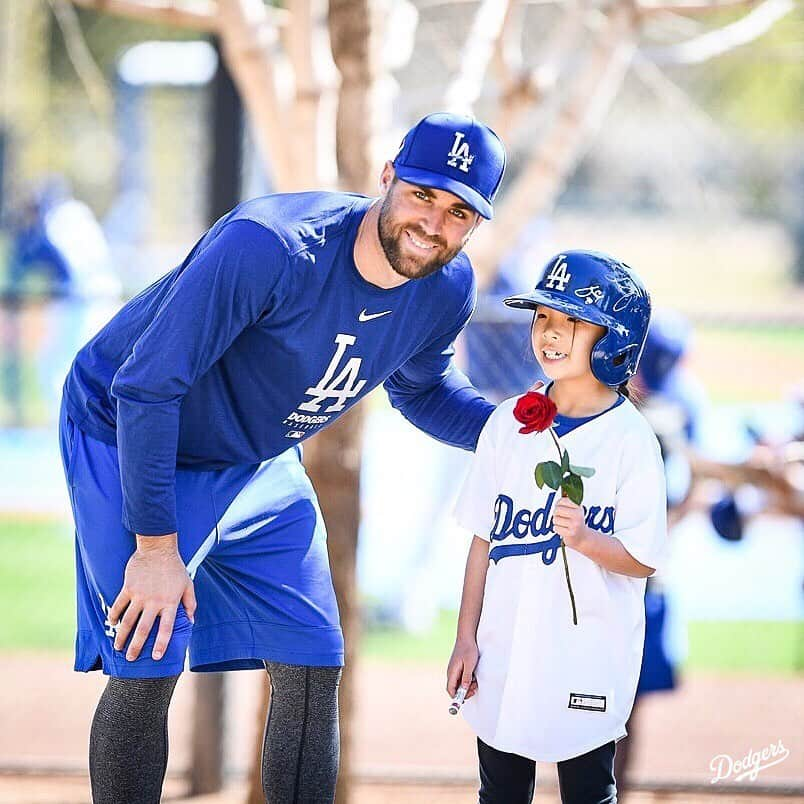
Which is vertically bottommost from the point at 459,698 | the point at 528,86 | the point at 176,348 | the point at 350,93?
the point at 459,698

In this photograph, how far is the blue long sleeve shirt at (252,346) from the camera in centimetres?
228

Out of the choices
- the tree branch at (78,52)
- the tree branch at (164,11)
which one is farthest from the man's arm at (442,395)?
the tree branch at (78,52)

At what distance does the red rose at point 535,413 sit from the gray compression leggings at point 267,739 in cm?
65

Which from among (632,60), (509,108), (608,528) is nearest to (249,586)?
(608,528)

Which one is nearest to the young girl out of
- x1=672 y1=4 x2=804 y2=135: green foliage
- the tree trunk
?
the tree trunk

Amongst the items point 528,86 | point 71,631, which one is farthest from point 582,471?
point 71,631

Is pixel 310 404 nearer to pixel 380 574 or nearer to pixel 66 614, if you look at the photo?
pixel 66 614

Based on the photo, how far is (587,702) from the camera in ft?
8.02

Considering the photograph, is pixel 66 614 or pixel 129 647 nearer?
pixel 129 647

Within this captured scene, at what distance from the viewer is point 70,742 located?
5.00 metres

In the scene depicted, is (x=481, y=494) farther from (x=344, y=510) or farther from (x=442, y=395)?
(x=344, y=510)

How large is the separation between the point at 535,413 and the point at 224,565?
72 cm

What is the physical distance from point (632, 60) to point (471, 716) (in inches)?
125

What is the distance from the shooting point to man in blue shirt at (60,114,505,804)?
91.0 inches
